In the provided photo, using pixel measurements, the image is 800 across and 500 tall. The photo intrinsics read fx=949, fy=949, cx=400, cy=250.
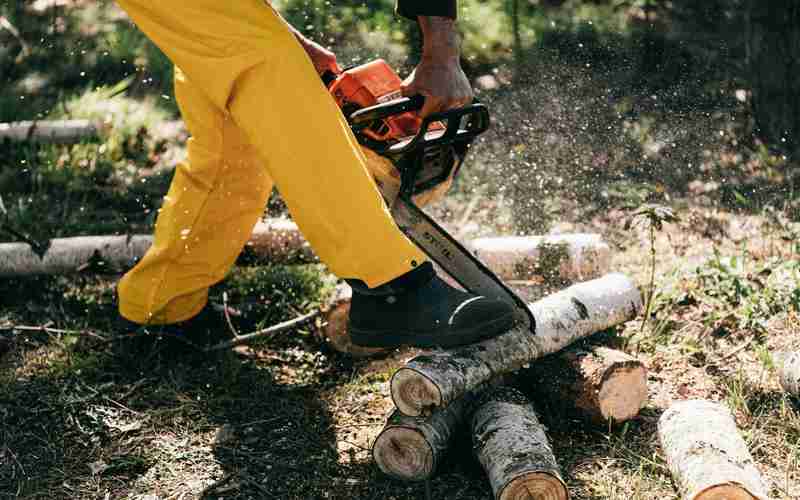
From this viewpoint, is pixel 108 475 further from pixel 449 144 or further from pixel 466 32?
pixel 466 32

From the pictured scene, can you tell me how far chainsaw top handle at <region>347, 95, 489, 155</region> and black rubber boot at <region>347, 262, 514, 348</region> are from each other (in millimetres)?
375

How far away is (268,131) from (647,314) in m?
1.56

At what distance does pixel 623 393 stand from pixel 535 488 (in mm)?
565

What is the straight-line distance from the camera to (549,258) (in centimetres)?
362

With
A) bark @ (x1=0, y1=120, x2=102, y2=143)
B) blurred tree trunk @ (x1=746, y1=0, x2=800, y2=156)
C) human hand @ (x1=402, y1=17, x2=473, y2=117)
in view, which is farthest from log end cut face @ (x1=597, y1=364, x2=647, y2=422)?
bark @ (x1=0, y1=120, x2=102, y2=143)

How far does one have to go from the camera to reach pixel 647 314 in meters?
3.34

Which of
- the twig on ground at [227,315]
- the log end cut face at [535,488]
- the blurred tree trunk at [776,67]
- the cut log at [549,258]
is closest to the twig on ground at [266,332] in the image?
the twig on ground at [227,315]

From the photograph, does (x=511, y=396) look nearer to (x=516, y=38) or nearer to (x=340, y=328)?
(x=340, y=328)

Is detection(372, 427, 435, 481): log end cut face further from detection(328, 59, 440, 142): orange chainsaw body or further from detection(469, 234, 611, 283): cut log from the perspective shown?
detection(469, 234, 611, 283): cut log

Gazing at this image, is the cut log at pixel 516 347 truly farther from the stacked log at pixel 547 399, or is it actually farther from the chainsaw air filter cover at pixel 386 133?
the chainsaw air filter cover at pixel 386 133

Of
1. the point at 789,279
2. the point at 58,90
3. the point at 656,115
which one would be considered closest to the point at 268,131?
the point at 789,279

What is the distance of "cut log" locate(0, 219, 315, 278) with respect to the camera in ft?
12.6

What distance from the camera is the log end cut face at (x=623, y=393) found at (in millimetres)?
2768

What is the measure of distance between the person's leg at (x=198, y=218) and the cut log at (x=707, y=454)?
1549 millimetres
